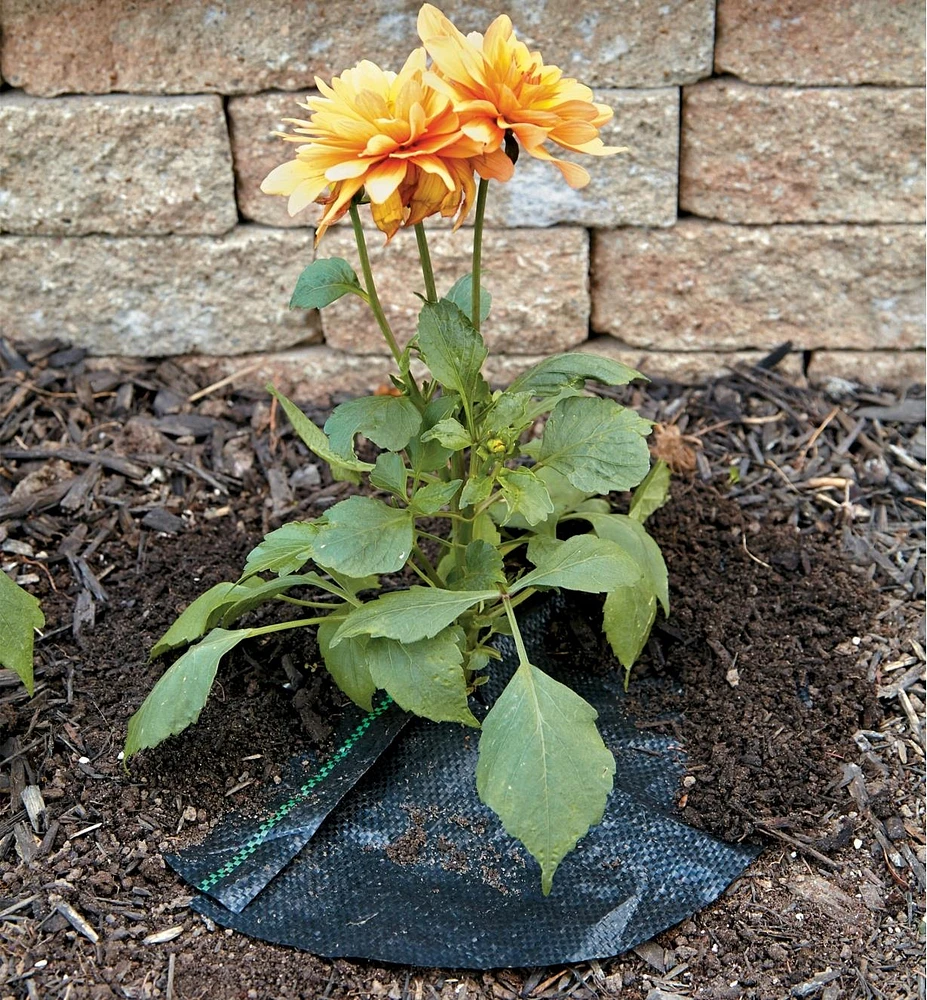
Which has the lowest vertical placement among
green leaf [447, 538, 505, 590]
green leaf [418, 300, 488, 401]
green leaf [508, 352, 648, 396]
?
green leaf [447, 538, 505, 590]

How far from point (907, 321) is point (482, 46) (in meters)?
1.95

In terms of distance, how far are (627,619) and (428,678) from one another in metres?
0.47

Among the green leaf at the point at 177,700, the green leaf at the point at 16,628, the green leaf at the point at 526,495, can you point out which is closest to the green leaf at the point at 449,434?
the green leaf at the point at 526,495

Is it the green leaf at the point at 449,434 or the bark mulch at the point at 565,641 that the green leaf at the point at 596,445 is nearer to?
the green leaf at the point at 449,434

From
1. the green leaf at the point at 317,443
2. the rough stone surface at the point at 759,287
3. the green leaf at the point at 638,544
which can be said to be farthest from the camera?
the rough stone surface at the point at 759,287

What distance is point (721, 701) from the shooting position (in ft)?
7.62

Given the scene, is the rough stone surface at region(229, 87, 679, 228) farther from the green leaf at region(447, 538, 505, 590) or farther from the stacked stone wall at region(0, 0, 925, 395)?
the green leaf at region(447, 538, 505, 590)

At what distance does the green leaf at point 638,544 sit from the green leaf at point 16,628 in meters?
1.13

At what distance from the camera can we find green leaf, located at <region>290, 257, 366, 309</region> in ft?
6.49

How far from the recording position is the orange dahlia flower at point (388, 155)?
164cm

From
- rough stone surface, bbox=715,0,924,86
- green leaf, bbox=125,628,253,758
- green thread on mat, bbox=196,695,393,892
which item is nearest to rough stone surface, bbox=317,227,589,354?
rough stone surface, bbox=715,0,924,86

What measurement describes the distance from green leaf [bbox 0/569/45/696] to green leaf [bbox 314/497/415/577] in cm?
59

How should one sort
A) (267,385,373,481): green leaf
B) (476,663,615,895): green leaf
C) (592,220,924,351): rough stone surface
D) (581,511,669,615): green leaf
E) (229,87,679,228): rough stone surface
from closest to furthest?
(476,663,615,895): green leaf
(267,385,373,481): green leaf
(581,511,669,615): green leaf
(229,87,679,228): rough stone surface
(592,220,924,351): rough stone surface

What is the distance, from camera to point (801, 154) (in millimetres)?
2988
